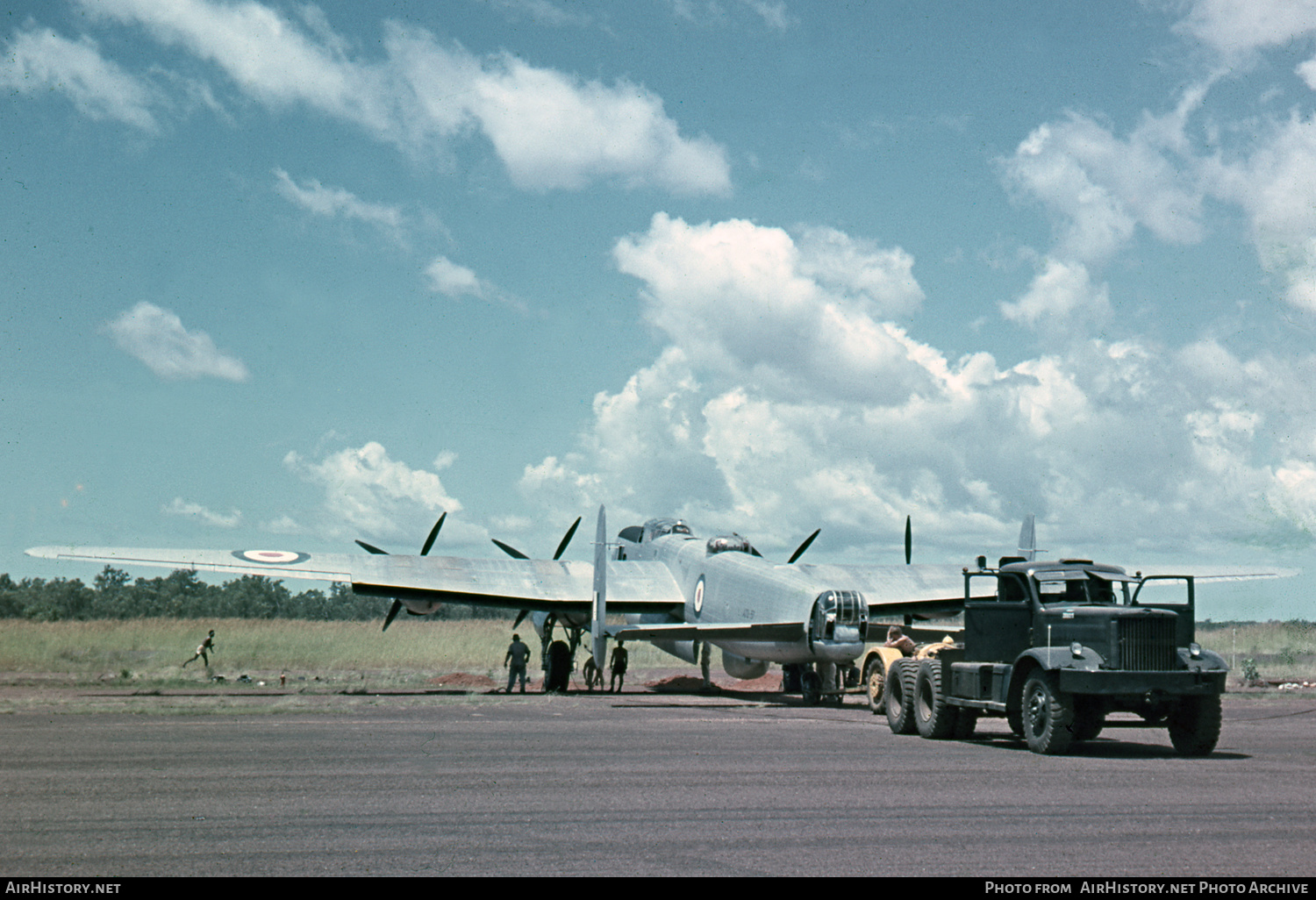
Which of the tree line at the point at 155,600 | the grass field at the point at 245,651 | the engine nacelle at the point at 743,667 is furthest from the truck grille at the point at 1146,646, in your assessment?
the tree line at the point at 155,600

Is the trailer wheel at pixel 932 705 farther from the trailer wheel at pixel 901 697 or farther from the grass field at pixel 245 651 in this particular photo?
the grass field at pixel 245 651

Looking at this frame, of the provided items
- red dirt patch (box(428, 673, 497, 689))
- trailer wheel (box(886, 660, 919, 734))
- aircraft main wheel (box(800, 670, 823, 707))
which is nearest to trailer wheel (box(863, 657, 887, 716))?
trailer wheel (box(886, 660, 919, 734))

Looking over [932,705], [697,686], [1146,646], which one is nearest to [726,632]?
[932,705]

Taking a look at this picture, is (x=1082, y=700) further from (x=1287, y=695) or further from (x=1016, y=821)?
(x=1287, y=695)

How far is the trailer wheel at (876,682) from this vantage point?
75.4 feet

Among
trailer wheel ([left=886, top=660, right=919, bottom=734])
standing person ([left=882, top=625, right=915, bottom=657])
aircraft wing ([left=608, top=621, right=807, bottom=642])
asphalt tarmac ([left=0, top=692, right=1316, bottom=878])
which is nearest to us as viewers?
asphalt tarmac ([left=0, top=692, right=1316, bottom=878])

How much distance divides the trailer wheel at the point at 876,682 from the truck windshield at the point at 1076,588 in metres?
6.21

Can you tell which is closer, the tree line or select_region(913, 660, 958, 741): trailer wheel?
select_region(913, 660, 958, 741): trailer wheel

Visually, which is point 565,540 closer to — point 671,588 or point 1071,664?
point 671,588

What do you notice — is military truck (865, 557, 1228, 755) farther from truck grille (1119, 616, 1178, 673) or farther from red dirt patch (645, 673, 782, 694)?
red dirt patch (645, 673, 782, 694)

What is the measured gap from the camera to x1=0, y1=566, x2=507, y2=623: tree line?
8325 centimetres

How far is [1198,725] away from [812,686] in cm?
1380

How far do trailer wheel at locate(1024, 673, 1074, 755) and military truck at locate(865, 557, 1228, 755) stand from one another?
0.6 inches

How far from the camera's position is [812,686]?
28891 millimetres
